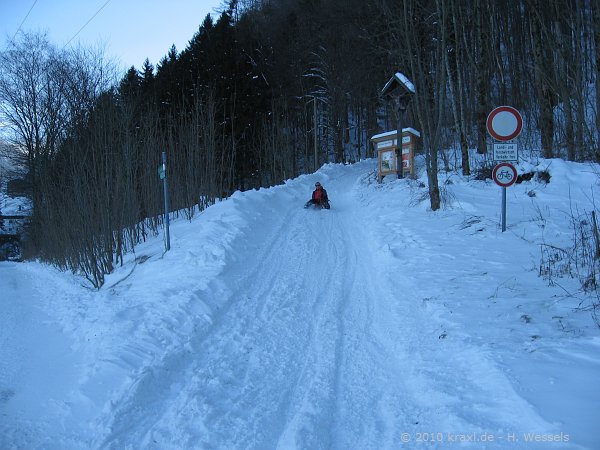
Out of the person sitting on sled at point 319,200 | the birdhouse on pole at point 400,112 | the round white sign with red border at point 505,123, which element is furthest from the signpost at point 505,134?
the birdhouse on pole at point 400,112

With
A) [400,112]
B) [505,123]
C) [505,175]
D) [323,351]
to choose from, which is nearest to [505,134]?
[505,123]

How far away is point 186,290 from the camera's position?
6.66 metres

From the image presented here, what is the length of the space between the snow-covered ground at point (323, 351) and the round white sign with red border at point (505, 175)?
1083 mm

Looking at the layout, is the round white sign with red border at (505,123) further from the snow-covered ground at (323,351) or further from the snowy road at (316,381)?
the snowy road at (316,381)

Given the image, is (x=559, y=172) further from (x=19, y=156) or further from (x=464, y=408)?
(x=19, y=156)

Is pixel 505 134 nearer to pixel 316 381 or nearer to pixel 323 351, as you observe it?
pixel 323 351

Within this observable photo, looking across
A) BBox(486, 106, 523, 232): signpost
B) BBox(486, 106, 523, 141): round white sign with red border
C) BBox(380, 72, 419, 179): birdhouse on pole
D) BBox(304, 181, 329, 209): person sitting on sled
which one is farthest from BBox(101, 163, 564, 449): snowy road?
BBox(380, 72, 419, 179): birdhouse on pole

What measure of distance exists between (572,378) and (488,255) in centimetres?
416

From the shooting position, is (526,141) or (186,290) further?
(526,141)

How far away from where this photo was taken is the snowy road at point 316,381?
3.25 meters

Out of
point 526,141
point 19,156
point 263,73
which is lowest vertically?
point 526,141

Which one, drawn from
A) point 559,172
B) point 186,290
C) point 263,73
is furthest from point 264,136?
point 186,290

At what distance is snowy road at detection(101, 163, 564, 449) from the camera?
10.7 feet

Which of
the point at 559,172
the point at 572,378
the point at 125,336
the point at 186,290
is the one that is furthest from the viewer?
the point at 559,172
